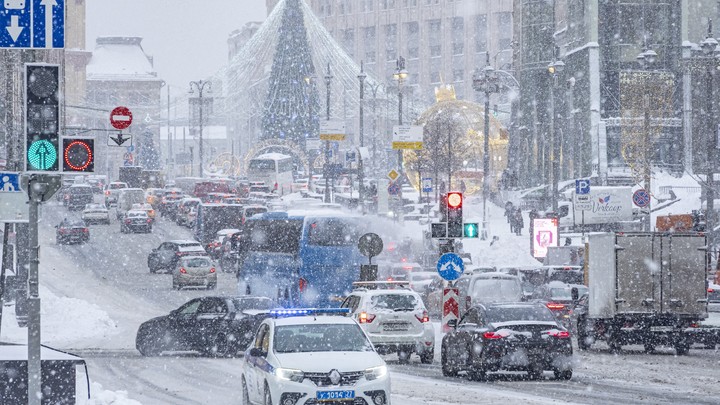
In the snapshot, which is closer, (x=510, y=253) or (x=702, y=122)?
(x=510, y=253)

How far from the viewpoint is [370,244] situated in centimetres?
3525

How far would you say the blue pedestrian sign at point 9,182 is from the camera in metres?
15.2

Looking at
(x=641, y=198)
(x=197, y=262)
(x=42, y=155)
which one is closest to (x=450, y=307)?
(x=42, y=155)

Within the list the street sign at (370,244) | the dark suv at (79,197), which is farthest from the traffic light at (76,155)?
the dark suv at (79,197)

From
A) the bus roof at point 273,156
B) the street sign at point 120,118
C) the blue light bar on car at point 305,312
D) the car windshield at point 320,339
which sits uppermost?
the bus roof at point 273,156

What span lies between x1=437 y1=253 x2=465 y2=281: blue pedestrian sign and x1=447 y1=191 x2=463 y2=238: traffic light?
0.60 metres

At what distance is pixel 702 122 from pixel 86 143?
62.1 m

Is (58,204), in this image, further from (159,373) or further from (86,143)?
(86,143)

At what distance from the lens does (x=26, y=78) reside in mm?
14008

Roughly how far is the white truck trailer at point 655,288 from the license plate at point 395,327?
5339mm

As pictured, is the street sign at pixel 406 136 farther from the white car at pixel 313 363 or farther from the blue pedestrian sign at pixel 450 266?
the white car at pixel 313 363

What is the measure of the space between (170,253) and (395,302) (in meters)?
31.9

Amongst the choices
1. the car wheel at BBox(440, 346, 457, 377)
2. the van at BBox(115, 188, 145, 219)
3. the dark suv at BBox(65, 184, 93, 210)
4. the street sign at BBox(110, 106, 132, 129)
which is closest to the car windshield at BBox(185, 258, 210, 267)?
the street sign at BBox(110, 106, 132, 129)

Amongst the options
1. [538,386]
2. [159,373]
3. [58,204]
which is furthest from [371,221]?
[58,204]
